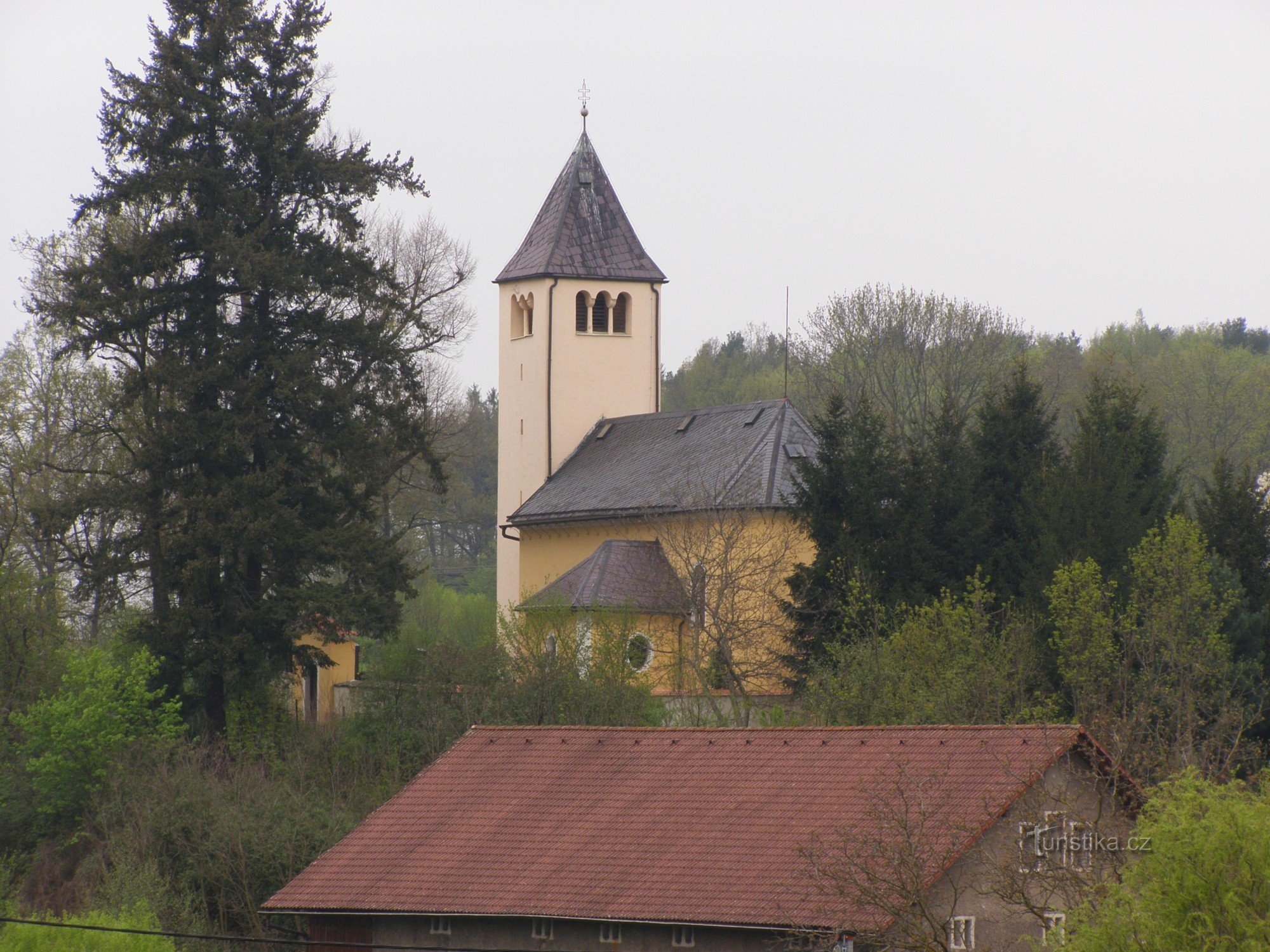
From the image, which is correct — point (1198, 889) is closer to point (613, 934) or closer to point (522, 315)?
point (613, 934)

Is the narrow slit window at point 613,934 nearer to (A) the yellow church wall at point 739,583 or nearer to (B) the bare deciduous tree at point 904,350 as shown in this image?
(A) the yellow church wall at point 739,583

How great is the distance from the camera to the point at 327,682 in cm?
4297

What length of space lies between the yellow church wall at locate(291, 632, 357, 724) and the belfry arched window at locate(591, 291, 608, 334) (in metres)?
9.69

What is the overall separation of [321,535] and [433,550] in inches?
1911

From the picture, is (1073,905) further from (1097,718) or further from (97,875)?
(97,875)

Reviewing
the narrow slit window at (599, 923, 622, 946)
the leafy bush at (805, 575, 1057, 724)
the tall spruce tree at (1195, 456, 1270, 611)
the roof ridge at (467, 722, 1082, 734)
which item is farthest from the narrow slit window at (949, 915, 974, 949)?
the tall spruce tree at (1195, 456, 1270, 611)

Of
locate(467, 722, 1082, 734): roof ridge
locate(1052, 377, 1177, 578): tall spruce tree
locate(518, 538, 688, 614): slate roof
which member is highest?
locate(1052, 377, 1177, 578): tall spruce tree

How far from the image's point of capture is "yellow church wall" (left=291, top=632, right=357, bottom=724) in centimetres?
4003

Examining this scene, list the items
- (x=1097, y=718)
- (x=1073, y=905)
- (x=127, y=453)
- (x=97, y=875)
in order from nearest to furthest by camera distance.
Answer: (x=1073, y=905), (x=1097, y=718), (x=97, y=875), (x=127, y=453)

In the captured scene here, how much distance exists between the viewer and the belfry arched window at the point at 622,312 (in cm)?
4500

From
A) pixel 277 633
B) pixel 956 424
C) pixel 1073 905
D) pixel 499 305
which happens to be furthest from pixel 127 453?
pixel 1073 905

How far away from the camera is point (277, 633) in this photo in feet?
113

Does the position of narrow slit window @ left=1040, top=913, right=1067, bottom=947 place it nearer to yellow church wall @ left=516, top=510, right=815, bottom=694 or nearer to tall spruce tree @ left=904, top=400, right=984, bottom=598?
tall spruce tree @ left=904, top=400, right=984, bottom=598

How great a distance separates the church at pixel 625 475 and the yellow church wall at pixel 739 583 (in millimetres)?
45
